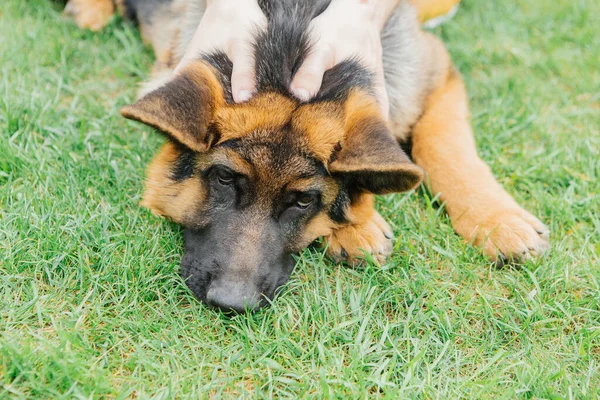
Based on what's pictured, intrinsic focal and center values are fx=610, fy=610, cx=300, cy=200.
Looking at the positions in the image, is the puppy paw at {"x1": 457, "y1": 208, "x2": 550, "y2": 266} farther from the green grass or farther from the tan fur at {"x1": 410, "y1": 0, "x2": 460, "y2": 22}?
the tan fur at {"x1": 410, "y1": 0, "x2": 460, "y2": 22}

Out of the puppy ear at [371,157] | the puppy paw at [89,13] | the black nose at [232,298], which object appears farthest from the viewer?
the puppy paw at [89,13]

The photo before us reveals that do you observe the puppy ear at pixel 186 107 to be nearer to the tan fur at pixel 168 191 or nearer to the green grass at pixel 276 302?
the tan fur at pixel 168 191

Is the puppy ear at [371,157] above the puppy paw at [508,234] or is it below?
above

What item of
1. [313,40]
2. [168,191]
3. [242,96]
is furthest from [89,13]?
[242,96]

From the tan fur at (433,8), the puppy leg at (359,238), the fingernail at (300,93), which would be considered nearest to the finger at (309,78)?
the fingernail at (300,93)

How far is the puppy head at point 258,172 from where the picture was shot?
3270mm

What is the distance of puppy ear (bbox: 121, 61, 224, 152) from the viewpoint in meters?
3.00

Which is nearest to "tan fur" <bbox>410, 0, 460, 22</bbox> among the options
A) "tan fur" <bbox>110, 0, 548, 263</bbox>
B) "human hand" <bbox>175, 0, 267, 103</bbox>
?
"tan fur" <bbox>110, 0, 548, 263</bbox>

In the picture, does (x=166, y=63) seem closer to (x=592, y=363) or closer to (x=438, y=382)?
(x=438, y=382)

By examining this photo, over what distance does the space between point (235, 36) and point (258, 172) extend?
96 centimetres

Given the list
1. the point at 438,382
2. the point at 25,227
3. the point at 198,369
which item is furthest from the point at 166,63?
the point at 438,382

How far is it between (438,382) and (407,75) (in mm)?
2535

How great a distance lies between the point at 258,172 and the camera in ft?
10.9

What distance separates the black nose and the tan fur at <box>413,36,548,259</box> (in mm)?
1603
